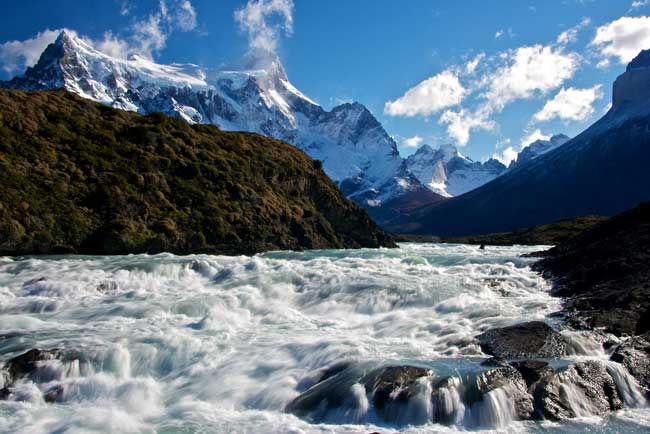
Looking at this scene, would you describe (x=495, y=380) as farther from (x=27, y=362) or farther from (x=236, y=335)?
(x=27, y=362)

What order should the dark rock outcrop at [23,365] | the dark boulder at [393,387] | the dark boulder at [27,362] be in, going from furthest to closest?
the dark boulder at [27,362] → the dark rock outcrop at [23,365] → the dark boulder at [393,387]

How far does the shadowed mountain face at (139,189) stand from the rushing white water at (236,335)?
18.0 ft

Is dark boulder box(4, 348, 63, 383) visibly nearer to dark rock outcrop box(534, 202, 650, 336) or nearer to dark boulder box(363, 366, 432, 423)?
dark boulder box(363, 366, 432, 423)

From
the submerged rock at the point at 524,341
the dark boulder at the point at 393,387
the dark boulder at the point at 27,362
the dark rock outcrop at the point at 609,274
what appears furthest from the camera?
the dark rock outcrop at the point at 609,274

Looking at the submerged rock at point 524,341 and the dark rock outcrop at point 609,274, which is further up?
the dark rock outcrop at point 609,274

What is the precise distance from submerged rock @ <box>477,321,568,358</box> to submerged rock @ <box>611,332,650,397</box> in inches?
59.0

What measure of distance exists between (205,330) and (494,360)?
10.4m

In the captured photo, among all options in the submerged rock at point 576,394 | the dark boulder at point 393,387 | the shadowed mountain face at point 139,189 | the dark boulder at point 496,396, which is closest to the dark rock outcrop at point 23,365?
the dark boulder at point 393,387

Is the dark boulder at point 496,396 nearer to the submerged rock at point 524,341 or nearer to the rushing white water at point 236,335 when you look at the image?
the rushing white water at point 236,335

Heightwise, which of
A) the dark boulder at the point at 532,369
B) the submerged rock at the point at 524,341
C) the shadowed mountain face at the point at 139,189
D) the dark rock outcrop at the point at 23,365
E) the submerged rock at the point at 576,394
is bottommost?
the submerged rock at the point at 576,394

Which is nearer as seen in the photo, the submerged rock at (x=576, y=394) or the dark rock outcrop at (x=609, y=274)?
the submerged rock at (x=576, y=394)

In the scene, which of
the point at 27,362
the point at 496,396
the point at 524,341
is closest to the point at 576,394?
the point at 496,396

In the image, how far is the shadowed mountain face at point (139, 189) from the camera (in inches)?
1341

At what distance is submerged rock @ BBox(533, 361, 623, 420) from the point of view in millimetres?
12133
